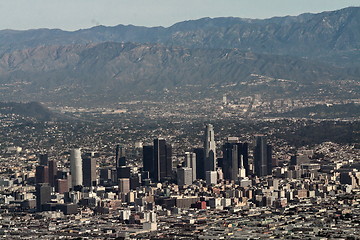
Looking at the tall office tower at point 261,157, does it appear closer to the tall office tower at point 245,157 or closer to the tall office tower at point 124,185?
the tall office tower at point 245,157

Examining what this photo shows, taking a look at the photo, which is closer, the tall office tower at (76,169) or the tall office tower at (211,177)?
the tall office tower at (76,169)

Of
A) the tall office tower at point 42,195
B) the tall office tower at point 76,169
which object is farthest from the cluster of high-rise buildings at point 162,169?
the tall office tower at point 42,195

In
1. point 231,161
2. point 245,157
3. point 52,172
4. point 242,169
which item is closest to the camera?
point 52,172

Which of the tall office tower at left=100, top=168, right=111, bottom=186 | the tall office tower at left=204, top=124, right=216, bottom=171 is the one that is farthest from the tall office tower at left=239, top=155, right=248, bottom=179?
the tall office tower at left=100, top=168, right=111, bottom=186

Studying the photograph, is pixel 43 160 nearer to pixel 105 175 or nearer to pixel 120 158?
pixel 120 158

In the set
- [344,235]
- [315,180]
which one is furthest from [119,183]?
[344,235]

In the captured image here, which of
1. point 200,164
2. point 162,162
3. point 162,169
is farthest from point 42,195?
point 200,164

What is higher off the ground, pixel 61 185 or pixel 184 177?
pixel 184 177
